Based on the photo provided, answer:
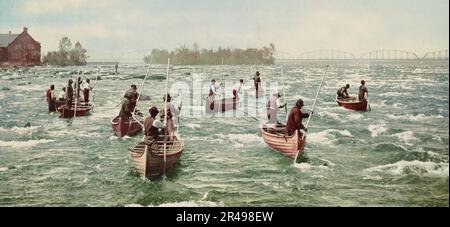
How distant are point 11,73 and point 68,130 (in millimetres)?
3342

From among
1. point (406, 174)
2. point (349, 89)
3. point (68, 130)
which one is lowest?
point (406, 174)

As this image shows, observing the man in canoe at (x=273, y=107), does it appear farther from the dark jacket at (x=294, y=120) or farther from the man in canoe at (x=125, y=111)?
the man in canoe at (x=125, y=111)

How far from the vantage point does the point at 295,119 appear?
9.59 metres

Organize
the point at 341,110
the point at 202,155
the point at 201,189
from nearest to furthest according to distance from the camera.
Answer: the point at 201,189 < the point at 202,155 < the point at 341,110

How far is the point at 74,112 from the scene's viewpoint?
12641 millimetres

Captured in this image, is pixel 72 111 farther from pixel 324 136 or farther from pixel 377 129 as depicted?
pixel 377 129

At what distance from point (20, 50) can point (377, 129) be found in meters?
9.81

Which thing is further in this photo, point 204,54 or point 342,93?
point 204,54

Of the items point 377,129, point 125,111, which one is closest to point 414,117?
point 377,129

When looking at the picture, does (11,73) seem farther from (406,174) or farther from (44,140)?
(406,174)

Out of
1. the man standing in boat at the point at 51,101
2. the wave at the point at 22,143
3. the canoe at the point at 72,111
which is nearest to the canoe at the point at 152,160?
the wave at the point at 22,143
